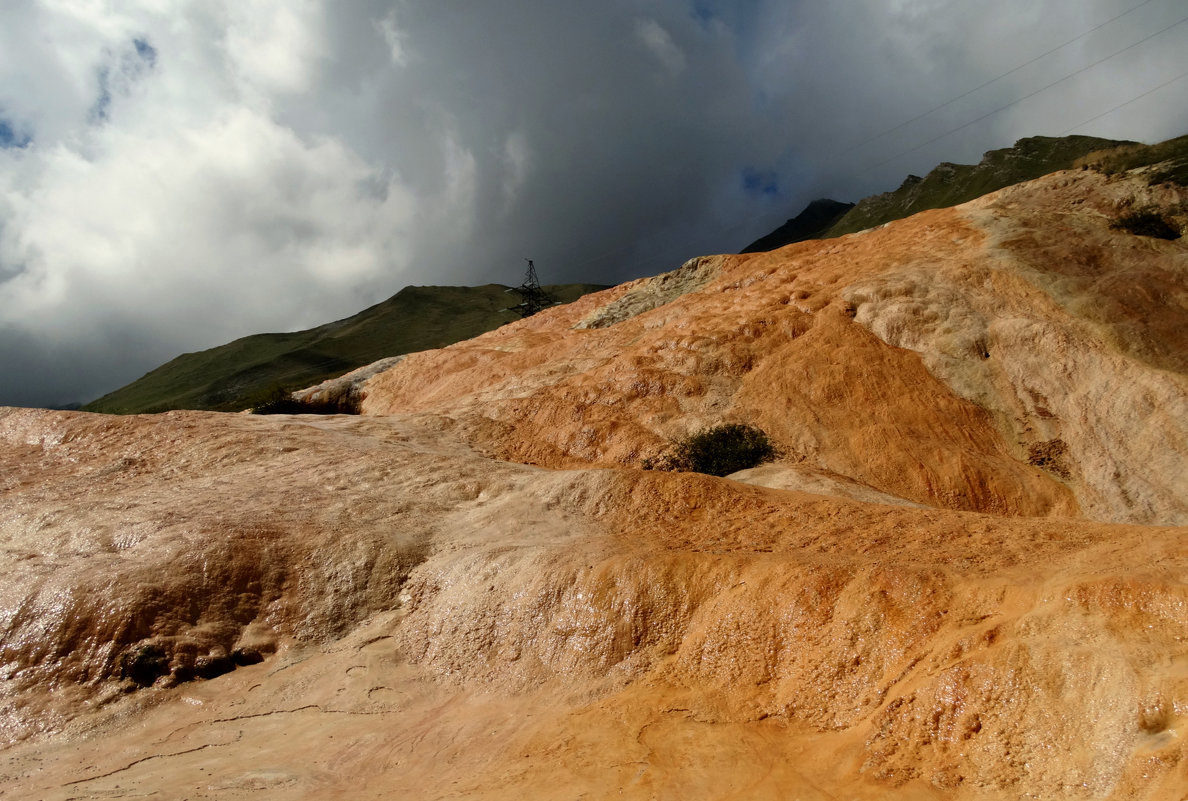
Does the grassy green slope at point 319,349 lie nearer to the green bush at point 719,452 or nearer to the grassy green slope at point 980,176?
the grassy green slope at point 980,176

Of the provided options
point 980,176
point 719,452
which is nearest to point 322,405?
point 719,452

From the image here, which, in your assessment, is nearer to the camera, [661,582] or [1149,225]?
[661,582]

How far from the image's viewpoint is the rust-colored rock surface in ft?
20.4

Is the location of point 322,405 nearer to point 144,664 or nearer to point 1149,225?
point 144,664

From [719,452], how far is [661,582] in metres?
10.0

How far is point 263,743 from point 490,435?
13.8 m

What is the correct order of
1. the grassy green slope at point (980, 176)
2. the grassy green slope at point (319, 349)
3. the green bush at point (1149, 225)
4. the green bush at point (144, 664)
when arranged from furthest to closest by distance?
the grassy green slope at point (319, 349)
the grassy green slope at point (980, 176)
the green bush at point (1149, 225)
the green bush at point (144, 664)

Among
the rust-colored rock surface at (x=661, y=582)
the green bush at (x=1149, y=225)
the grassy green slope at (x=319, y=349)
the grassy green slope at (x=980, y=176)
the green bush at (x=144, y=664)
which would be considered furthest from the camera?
the grassy green slope at (x=319, y=349)

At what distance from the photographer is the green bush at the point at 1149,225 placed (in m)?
23.9

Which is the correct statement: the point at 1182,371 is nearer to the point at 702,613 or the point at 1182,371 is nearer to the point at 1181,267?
the point at 1181,267

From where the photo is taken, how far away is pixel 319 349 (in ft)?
480

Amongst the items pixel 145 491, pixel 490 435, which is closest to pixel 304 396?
pixel 490 435

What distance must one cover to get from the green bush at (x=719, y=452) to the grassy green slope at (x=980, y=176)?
11540 centimetres

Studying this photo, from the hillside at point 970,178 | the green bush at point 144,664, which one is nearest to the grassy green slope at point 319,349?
the hillside at point 970,178
